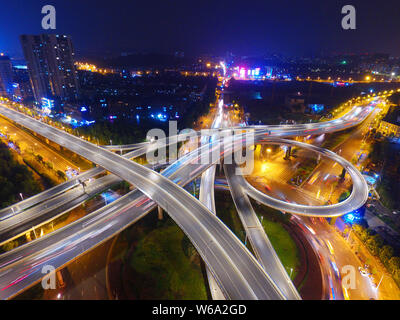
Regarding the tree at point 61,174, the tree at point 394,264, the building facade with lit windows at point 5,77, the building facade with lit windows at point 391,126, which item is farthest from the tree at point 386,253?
the building facade with lit windows at point 5,77

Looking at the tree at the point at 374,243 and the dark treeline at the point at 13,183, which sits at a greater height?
the dark treeline at the point at 13,183

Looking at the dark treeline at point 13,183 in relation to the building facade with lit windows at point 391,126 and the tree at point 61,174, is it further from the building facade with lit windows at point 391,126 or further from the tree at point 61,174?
the building facade with lit windows at point 391,126

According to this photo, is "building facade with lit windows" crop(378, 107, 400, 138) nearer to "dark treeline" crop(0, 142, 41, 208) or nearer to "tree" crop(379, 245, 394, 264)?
"tree" crop(379, 245, 394, 264)

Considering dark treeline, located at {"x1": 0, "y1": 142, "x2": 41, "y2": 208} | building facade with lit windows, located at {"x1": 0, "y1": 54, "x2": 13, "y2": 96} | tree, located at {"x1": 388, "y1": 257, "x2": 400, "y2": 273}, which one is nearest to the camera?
tree, located at {"x1": 388, "y1": 257, "x2": 400, "y2": 273}

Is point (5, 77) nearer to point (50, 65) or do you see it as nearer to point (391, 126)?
point (50, 65)

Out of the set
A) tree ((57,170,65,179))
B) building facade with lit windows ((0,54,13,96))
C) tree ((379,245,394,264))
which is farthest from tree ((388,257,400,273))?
building facade with lit windows ((0,54,13,96))

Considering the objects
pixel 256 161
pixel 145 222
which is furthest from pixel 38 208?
pixel 256 161

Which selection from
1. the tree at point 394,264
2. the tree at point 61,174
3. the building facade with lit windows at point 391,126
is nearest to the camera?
the tree at point 394,264
